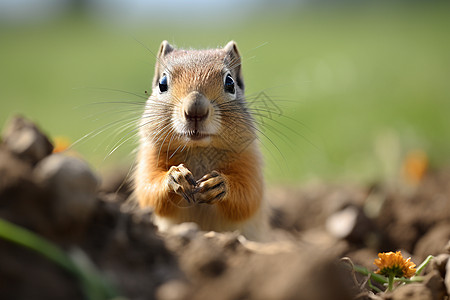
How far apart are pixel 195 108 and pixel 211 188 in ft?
1.66

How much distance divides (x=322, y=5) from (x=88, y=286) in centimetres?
2861

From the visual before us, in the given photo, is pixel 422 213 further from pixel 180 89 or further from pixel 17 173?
pixel 17 173

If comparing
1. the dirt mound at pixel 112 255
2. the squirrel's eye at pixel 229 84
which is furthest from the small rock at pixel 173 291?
the squirrel's eye at pixel 229 84

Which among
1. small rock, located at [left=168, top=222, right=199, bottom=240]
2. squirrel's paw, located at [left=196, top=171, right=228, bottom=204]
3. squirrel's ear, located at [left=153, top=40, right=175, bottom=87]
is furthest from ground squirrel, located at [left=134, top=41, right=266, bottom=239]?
small rock, located at [left=168, top=222, right=199, bottom=240]

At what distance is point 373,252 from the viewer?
467 cm

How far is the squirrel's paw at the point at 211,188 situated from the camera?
3307 millimetres

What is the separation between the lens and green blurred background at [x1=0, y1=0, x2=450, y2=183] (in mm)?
7578

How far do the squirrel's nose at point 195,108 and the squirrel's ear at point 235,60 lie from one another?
85 cm

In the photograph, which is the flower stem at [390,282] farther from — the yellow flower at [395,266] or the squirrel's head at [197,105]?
the squirrel's head at [197,105]

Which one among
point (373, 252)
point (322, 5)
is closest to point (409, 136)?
point (373, 252)

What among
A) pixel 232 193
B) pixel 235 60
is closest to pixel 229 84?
pixel 235 60

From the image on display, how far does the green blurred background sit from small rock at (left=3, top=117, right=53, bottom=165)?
1.09 meters

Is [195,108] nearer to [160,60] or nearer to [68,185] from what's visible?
[160,60]

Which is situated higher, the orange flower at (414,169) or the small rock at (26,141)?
the small rock at (26,141)
